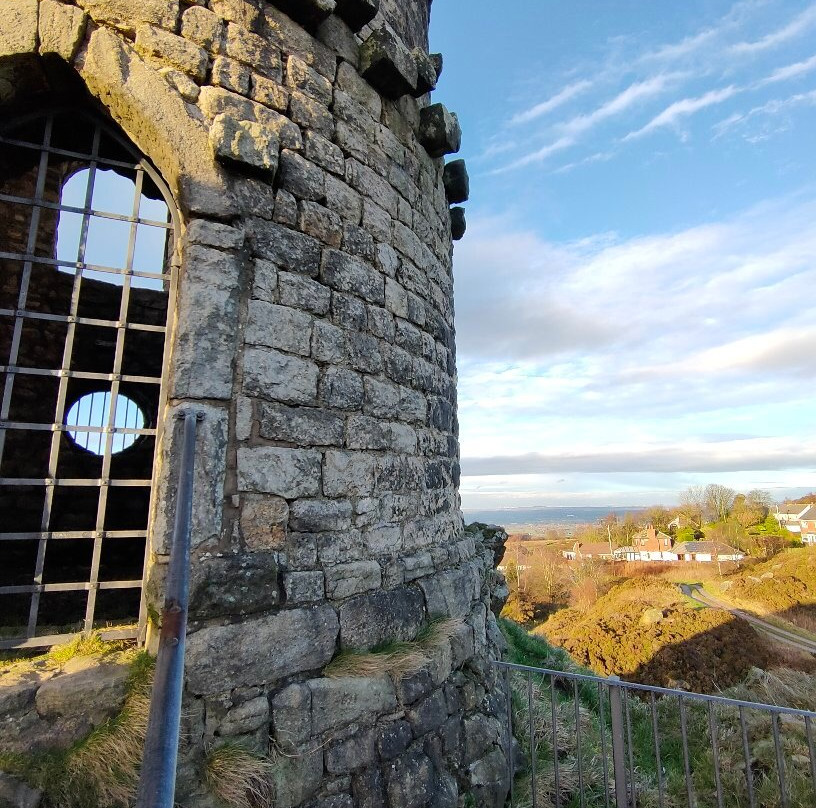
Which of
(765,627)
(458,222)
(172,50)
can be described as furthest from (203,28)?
(765,627)

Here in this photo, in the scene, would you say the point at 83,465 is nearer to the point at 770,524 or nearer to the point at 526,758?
the point at 526,758

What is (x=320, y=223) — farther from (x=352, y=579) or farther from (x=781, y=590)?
(x=781, y=590)

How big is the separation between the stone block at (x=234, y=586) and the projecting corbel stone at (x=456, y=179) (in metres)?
3.55

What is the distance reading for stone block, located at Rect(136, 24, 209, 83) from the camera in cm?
243

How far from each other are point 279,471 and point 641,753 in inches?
220

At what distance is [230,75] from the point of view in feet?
8.51

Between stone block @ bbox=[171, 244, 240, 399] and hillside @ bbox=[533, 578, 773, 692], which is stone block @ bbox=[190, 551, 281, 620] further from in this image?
hillside @ bbox=[533, 578, 773, 692]

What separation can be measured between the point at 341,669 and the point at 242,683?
0.48 metres

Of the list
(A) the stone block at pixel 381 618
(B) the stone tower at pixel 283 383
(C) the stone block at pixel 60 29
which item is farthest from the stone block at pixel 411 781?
(C) the stone block at pixel 60 29

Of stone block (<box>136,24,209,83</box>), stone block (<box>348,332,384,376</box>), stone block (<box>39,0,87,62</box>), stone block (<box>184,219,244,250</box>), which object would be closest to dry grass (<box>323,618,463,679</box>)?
stone block (<box>348,332,384,376</box>)

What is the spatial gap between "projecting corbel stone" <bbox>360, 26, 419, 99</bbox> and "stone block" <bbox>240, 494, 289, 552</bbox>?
2.73 m

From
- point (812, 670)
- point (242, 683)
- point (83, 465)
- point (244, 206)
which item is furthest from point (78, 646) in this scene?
point (812, 670)

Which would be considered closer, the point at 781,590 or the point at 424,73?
the point at 424,73

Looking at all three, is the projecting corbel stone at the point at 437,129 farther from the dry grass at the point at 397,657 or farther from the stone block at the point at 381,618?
the dry grass at the point at 397,657
